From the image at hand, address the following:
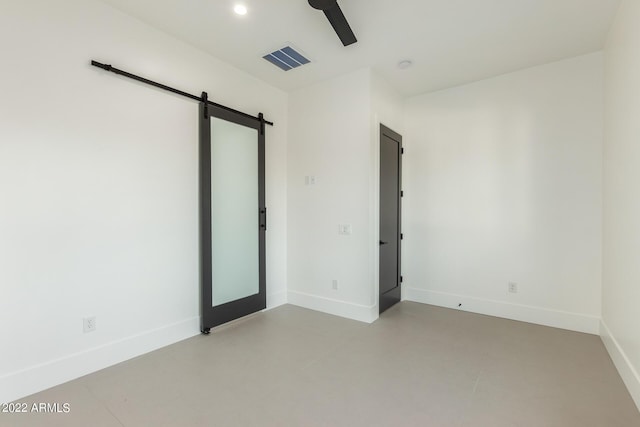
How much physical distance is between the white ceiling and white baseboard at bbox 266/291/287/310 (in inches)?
111

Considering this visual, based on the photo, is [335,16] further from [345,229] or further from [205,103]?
[345,229]

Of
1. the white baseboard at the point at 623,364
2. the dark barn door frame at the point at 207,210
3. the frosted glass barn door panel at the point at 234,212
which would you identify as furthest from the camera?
the frosted glass barn door panel at the point at 234,212

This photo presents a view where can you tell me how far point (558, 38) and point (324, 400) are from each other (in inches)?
148

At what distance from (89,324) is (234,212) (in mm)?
1637

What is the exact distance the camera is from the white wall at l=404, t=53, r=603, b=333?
3.17 metres

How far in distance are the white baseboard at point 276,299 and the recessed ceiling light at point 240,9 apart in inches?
122

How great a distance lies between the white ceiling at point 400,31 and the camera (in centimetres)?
246

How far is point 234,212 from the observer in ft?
11.4

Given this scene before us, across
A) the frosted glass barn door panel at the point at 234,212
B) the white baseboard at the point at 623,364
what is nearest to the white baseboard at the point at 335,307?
the frosted glass barn door panel at the point at 234,212

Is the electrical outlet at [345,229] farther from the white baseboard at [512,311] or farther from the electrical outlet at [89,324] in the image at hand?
the electrical outlet at [89,324]

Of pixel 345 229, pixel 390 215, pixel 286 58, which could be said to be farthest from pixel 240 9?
pixel 390 215

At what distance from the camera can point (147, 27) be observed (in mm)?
2730

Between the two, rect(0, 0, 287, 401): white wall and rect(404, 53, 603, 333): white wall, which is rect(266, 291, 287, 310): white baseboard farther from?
rect(404, 53, 603, 333): white wall

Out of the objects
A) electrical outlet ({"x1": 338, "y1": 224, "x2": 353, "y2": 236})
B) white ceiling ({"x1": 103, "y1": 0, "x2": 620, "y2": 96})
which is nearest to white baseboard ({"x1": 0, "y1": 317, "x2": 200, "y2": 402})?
electrical outlet ({"x1": 338, "y1": 224, "x2": 353, "y2": 236})
